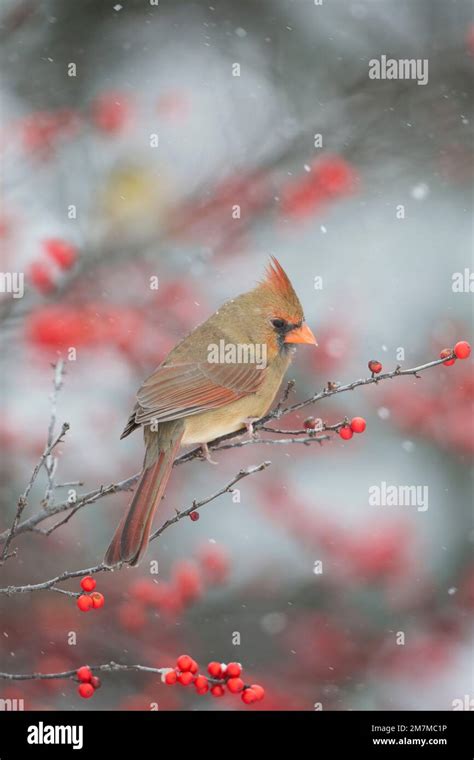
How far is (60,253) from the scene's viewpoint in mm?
3984

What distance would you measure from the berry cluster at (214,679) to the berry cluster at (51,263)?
6.97ft

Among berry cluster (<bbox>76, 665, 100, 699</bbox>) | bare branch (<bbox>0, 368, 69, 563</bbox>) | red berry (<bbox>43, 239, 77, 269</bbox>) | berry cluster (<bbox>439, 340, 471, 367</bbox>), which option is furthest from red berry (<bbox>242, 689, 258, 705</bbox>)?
red berry (<bbox>43, 239, 77, 269</bbox>)

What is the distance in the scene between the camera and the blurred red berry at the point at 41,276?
12.6 ft

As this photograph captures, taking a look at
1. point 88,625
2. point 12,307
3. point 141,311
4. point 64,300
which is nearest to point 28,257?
point 64,300

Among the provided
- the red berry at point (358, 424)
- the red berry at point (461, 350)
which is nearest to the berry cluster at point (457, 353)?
the red berry at point (461, 350)

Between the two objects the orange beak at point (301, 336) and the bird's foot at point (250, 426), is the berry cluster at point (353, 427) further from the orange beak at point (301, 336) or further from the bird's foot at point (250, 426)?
the orange beak at point (301, 336)

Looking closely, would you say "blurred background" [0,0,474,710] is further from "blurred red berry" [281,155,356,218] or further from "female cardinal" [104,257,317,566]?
"female cardinal" [104,257,317,566]

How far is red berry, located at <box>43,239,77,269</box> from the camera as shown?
3965 millimetres

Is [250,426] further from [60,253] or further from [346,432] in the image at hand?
[60,253]

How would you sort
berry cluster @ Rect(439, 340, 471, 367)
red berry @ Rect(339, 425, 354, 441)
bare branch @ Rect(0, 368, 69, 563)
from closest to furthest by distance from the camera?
bare branch @ Rect(0, 368, 69, 563) → berry cluster @ Rect(439, 340, 471, 367) → red berry @ Rect(339, 425, 354, 441)

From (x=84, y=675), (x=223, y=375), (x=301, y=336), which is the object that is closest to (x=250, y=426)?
(x=223, y=375)

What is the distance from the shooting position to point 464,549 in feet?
15.6

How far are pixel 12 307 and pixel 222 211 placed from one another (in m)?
1.72
